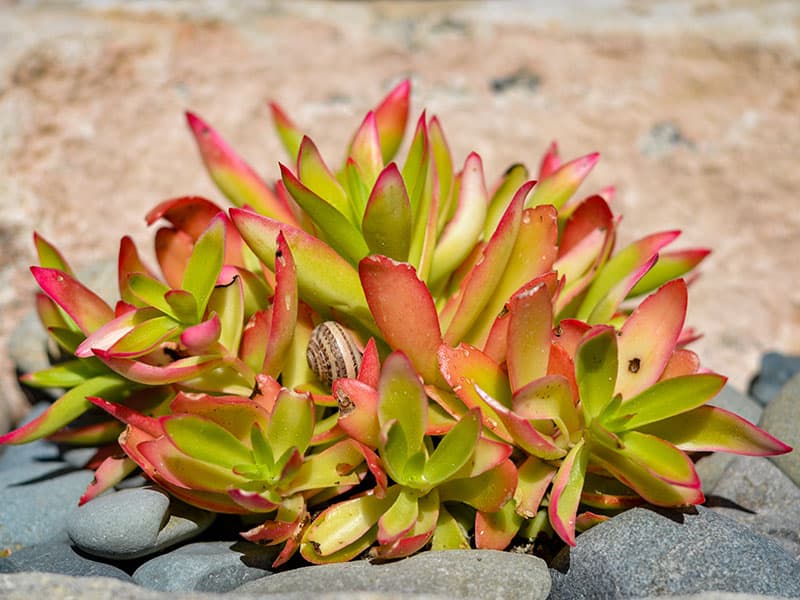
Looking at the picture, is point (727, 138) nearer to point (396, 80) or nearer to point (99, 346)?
point (396, 80)

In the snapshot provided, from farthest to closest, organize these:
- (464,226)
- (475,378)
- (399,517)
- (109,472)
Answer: (464,226) < (109,472) < (475,378) < (399,517)

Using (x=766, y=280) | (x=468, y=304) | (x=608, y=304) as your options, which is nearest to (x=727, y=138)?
(x=766, y=280)

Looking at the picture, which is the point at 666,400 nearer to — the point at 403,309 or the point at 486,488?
the point at 486,488

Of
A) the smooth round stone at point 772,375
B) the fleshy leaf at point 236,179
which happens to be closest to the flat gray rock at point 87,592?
the fleshy leaf at point 236,179

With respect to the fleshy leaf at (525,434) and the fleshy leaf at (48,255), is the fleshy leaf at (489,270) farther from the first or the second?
the fleshy leaf at (48,255)

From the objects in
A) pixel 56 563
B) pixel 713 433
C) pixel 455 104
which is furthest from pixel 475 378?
pixel 455 104

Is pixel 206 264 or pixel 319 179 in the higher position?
pixel 319 179

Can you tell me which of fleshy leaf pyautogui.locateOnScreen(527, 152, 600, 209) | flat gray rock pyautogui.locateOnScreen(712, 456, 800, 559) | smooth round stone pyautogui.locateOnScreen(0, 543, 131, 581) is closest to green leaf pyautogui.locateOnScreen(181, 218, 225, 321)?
smooth round stone pyautogui.locateOnScreen(0, 543, 131, 581)
